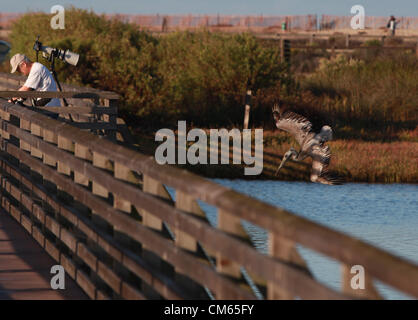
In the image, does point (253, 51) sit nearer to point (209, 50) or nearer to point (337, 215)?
point (209, 50)

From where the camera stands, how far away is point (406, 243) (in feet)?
54.2

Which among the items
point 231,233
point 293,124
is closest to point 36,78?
point 293,124

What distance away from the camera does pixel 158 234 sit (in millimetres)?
5719

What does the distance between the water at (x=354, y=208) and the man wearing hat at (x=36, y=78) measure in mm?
3959

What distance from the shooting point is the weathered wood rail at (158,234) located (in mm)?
3908

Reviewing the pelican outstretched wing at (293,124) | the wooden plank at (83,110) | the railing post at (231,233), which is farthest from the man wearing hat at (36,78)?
the railing post at (231,233)

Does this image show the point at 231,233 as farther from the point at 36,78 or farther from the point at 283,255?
the point at 36,78

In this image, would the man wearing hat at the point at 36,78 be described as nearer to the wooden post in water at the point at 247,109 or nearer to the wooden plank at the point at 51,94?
the wooden plank at the point at 51,94

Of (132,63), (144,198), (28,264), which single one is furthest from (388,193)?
(144,198)

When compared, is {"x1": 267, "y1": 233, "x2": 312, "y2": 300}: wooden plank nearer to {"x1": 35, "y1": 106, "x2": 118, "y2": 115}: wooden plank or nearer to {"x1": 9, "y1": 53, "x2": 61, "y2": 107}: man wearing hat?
{"x1": 35, "y1": 106, "x2": 118, "y2": 115}: wooden plank

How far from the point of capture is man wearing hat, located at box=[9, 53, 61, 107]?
12.6m

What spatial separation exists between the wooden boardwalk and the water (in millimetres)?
4944

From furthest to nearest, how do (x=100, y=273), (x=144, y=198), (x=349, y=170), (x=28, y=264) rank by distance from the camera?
(x=349, y=170) < (x=28, y=264) < (x=100, y=273) < (x=144, y=198)

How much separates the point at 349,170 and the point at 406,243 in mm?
8530
